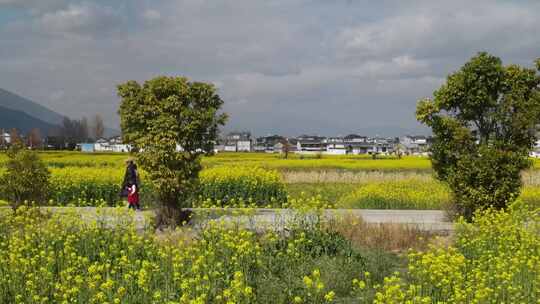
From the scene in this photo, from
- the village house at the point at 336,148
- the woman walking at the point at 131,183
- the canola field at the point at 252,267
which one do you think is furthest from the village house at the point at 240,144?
the canola field at the point at 252,267

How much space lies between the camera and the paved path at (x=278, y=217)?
11.5 meters

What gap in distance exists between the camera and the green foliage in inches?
Answer: 596

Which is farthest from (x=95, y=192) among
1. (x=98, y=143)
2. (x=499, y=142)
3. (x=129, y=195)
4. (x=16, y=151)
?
(x=98, y=143)

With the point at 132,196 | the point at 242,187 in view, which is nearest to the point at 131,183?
the point at 132,196

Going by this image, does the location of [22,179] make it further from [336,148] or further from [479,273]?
[336,148]

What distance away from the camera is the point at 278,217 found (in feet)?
44.4

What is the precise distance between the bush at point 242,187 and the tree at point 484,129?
776 centimetres

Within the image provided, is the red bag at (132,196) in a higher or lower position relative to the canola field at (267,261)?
higher

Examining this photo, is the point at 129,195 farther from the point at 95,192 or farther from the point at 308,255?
the point at 308,255

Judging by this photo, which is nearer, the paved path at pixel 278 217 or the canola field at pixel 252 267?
the canola field at pixel 252 267

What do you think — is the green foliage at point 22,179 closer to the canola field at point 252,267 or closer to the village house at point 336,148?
the canola field at point 252,267

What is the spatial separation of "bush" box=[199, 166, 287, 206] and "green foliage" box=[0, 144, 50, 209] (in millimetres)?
6638

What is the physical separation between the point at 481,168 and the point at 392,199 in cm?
651

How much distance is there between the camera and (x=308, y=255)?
10.1 meters
